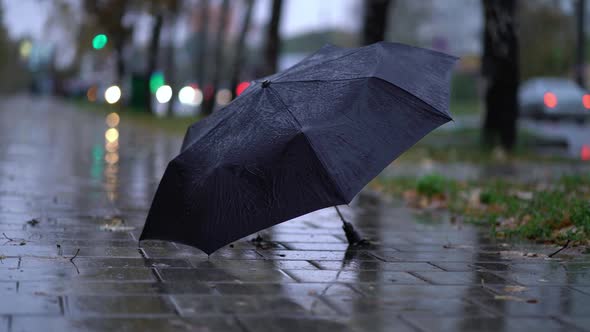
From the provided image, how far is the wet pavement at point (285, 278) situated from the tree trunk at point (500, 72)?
28.2ft

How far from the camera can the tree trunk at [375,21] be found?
722 inches

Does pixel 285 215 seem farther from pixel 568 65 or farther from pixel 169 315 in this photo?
pixel 568 65

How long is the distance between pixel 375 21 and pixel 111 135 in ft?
25.5

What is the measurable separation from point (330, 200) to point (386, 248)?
1.37m

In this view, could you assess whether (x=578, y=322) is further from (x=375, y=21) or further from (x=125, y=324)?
(x=375, y=21)

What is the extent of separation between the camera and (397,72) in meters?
6.33

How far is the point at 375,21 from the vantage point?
60.2 ft

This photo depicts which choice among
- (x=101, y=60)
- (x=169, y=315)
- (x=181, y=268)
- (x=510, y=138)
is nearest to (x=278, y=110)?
(x=181, y=268)

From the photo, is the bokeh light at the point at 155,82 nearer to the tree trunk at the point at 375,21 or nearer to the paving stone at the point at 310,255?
the tree trunk at the point at 375,21

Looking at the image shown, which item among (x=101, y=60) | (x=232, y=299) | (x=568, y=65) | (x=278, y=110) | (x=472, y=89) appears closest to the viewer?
(x=232, y=299)

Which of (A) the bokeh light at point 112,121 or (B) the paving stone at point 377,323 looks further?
(A) the bokeh light at point 112,121

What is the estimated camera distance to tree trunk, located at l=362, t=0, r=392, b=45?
60.2 feet

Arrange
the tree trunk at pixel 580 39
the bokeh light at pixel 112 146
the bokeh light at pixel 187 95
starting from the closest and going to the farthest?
the bokeh light at pixel 112 146 → the tree trunk at pixel 580 39 → the bokeh light at pixel 187 95

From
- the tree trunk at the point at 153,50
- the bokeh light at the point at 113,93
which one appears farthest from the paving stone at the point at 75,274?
the bokeh light at the point at 113,93
